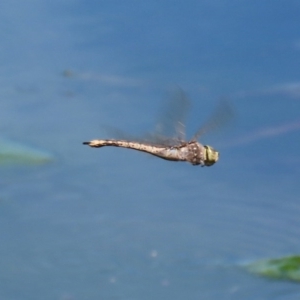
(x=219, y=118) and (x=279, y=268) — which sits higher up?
(x=219, y=118)

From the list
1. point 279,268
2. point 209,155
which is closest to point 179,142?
point 209,155

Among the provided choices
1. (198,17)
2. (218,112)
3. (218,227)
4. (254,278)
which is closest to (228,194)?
(218,227)

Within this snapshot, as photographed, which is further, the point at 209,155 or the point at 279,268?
the point at 279,268

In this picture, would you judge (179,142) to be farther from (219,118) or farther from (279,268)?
(279,268)

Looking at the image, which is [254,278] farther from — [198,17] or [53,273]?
[198,17]

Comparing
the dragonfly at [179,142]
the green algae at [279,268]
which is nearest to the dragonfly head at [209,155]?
the dragonfly at [179,142]

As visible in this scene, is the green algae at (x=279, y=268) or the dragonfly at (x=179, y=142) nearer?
the dragonfly at (x=179, y=142)

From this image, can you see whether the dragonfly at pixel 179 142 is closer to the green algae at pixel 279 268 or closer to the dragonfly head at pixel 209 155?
the dragonfly head at pixel 209 155

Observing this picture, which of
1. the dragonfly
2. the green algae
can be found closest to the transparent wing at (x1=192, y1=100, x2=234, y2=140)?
the dragonfly
